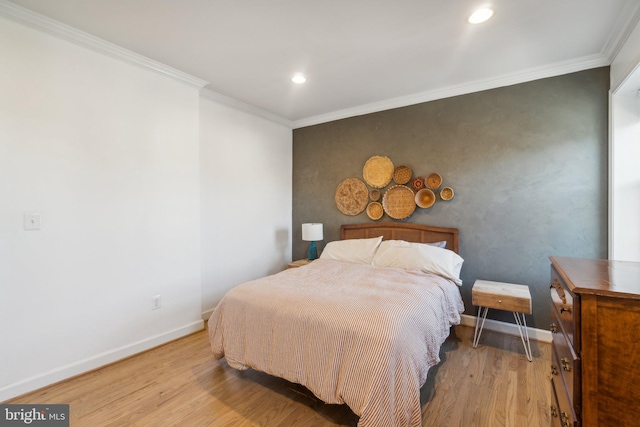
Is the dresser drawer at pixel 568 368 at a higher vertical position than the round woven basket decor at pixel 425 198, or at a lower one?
lower

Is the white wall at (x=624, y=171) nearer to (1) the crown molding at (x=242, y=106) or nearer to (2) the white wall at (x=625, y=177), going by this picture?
(2) the white wall at (x=625, y=177)

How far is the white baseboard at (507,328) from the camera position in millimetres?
2791

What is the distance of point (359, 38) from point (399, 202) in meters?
1.94

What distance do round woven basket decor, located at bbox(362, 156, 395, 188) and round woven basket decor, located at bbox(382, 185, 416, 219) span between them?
5.9 inches

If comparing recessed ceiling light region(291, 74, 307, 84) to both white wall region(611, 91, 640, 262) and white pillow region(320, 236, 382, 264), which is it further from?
white wall region(611, 91, 640, 262)

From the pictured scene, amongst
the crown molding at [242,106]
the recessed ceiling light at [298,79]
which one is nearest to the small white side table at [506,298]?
the recessed ceiling light at [298,79]

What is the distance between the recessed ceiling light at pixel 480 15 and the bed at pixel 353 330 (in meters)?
1.98

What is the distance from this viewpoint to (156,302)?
109 inches

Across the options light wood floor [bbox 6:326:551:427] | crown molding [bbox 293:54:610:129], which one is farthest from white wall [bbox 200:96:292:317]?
light wood floor [bbox 6:326:551:427]

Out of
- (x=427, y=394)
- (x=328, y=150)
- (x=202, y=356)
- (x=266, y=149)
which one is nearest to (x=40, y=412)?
(x=202, y=356)

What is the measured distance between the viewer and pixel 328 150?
13.9 ft

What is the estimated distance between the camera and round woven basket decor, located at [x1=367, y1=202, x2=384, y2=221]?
3.78 meters

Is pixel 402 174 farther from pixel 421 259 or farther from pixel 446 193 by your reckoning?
pixel 421 259


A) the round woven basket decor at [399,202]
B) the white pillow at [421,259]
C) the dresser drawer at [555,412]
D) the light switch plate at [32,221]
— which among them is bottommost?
the dresser drawer at [555,412]
